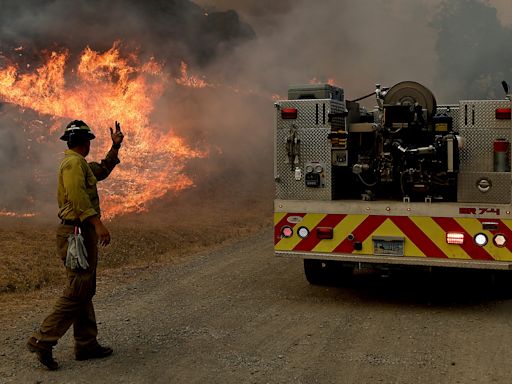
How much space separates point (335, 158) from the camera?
7.62 meters

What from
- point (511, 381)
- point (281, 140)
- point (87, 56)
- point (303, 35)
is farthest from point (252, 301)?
point (303, 35)

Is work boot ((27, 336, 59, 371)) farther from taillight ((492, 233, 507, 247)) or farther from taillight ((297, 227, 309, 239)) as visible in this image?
taillight ((492, 233, 507, 247))

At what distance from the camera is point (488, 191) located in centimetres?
701

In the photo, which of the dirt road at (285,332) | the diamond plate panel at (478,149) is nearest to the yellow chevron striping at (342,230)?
the dirt road at (285,332)

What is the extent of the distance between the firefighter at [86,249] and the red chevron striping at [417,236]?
338cm

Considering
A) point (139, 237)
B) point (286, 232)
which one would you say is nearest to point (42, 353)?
point (286, 232)

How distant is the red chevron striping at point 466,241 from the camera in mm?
6836

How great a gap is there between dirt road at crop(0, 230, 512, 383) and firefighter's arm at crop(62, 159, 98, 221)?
4.23ft

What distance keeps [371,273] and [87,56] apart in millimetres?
16408

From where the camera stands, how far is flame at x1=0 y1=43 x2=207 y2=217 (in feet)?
68.8

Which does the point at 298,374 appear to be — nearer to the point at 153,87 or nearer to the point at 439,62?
the point at 153,87

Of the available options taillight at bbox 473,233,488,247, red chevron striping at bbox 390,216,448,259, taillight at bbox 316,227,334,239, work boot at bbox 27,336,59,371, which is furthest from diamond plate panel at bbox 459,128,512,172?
work boot at bbox 27,336,59,371

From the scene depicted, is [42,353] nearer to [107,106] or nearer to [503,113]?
[503,113]

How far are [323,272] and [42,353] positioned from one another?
4.15 meters
